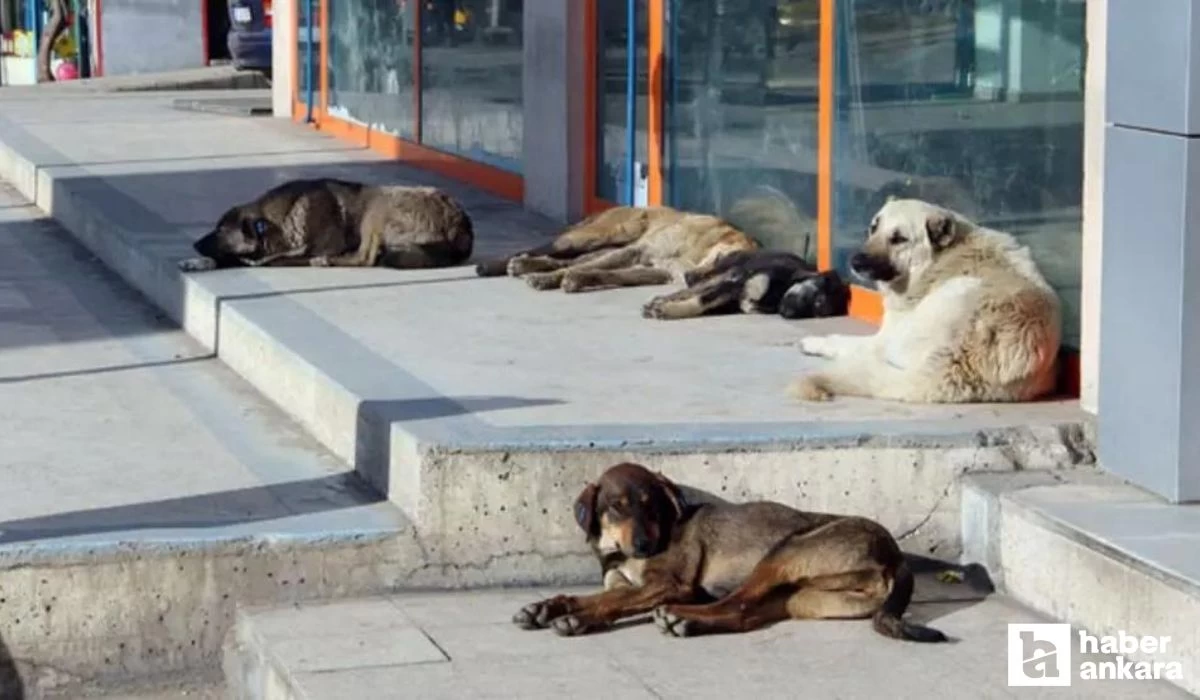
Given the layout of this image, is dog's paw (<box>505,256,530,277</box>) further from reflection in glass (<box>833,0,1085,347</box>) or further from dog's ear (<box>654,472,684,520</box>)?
dog's ear (<box>654,472,684,520</box>)

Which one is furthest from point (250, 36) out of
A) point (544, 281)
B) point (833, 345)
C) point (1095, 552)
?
point (1095, 552)

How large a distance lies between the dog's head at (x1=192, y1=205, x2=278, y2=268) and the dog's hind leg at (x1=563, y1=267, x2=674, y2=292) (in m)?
1.59

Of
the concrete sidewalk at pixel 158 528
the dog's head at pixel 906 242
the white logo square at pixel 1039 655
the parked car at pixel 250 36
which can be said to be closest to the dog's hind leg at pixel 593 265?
the concrete sidewalk at pixel 158 528

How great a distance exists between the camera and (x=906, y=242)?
8.14m

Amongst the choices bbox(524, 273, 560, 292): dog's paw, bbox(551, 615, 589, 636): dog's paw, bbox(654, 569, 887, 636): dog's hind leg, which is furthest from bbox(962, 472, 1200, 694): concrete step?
bbox(524, 273, 560, 292): dog's paw

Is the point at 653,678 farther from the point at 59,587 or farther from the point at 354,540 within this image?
the point at 59,587

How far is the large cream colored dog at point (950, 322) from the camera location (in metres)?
7.66

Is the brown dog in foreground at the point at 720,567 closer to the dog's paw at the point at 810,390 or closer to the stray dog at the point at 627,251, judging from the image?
the dog's paw at the point at 810,390

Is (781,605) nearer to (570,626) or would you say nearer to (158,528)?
(570,626)

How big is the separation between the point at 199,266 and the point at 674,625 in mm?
5182

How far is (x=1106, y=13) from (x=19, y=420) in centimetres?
427

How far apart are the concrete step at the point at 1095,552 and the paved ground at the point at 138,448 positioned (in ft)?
6.07

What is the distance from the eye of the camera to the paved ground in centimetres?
699

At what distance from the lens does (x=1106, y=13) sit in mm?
7293
